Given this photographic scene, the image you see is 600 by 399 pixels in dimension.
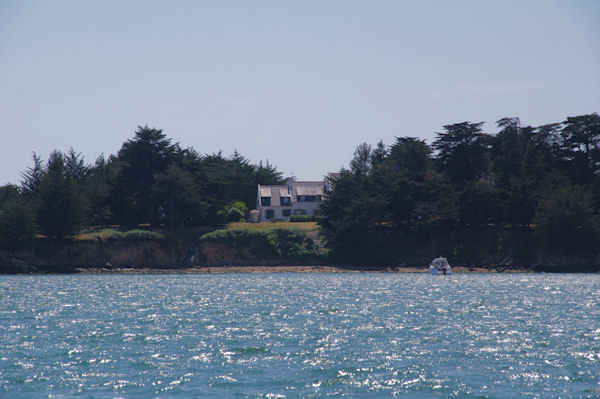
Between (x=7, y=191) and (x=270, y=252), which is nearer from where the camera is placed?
(x=270, y=252)

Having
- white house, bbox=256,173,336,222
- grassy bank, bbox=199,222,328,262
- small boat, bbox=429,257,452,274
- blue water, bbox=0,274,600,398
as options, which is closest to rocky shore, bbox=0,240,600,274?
grassy bank, bbox=199,222,328,262

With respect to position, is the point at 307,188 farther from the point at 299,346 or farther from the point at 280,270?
the point at 299,346

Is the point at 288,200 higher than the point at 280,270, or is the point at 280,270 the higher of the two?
the point at 288,200

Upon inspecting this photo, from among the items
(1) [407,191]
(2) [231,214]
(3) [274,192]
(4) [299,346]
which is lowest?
(4) [299,346]

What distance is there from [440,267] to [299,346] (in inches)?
2384

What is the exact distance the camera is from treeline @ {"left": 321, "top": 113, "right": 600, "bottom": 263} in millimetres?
86500

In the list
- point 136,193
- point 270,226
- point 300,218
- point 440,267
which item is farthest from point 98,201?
point 440,267

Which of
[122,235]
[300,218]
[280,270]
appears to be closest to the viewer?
[280,270]

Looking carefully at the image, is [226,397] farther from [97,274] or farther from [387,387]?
[97,274]

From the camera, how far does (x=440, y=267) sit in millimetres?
83812

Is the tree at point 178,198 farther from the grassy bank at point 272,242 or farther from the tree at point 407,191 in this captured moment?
the tree at point 407,191

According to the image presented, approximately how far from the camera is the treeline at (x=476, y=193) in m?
86.5

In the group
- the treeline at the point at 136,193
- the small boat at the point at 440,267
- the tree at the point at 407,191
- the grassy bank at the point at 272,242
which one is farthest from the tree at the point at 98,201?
the small boat at the point at 440,267

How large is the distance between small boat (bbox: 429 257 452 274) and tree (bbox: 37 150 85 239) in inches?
1862
